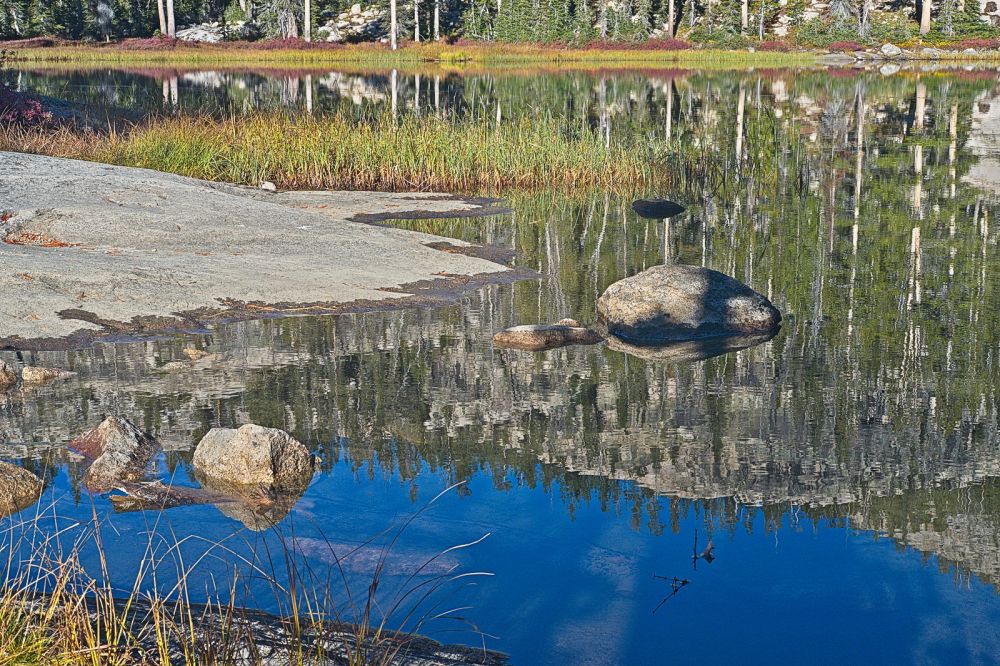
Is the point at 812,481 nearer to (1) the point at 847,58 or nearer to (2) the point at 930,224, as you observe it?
(2) the point at 930,224

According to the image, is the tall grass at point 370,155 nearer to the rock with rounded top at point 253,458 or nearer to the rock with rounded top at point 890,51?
the rock with rounded top at point 253,458

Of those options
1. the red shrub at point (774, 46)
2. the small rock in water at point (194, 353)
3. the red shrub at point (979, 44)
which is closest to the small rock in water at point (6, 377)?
the small rock in water at point (194, 353)

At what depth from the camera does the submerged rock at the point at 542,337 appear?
28.5 feet

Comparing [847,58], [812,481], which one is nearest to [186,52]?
[847,58]

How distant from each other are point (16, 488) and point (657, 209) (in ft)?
37.1

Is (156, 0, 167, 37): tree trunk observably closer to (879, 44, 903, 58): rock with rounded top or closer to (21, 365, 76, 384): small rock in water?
(879, 44, 903, 58): rock with rounded top

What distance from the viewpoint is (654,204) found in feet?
51.3

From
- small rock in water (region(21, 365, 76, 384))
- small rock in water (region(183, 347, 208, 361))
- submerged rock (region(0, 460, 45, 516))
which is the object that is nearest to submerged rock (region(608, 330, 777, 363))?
small rock in water (region(183, 347, 208, 361))

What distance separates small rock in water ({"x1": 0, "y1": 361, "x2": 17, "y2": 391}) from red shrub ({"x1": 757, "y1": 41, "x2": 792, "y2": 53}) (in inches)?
2402

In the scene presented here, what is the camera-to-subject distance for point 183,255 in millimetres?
11094

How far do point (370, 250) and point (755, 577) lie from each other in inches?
298

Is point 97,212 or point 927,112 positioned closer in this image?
point 97,212

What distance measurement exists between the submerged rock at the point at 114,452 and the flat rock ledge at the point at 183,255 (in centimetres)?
226

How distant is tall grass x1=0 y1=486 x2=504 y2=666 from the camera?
3.31 metres
